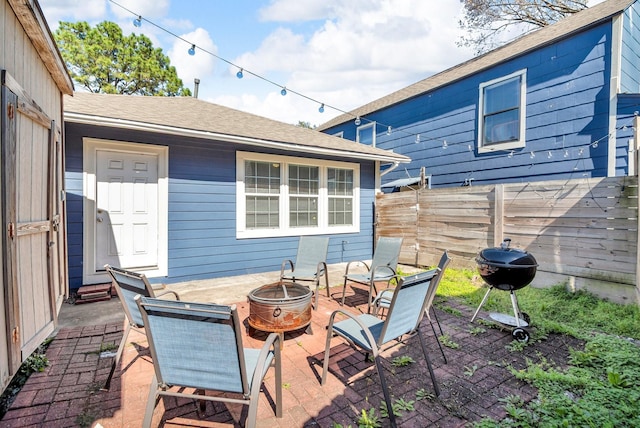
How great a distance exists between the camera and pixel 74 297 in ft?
14.4

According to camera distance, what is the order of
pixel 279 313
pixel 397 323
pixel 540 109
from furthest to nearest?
pixel 540 109 < pixel 279 313 < pixel 397 323

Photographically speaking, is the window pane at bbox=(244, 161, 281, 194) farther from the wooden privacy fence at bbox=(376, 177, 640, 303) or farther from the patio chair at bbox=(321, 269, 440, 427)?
the patio chair at bbox=(321, 269, 440, 427)

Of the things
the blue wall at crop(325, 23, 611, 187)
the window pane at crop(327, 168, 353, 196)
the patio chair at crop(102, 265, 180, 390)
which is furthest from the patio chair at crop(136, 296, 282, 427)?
the blue wall at crop(325, 23, 611, 187)

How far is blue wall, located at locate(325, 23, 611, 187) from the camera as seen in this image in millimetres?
5637

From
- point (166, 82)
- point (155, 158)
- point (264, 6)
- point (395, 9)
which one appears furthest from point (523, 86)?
point (166, 82)

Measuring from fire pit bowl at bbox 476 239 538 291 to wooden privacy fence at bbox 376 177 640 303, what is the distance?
5.69 ft

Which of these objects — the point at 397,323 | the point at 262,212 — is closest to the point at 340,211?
the point at 262,212

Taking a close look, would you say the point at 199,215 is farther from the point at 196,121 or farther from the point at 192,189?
the point at 196,121

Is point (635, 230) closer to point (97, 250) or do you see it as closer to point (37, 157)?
point (37, 157)

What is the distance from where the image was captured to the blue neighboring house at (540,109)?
5.45m

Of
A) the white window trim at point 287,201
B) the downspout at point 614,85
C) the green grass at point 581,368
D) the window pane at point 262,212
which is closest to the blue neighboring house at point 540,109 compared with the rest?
the downspout at point 614,85

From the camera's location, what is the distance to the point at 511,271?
3256 millimetres

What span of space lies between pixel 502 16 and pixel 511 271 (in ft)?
36.2

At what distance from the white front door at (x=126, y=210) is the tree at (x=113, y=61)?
550 inches
